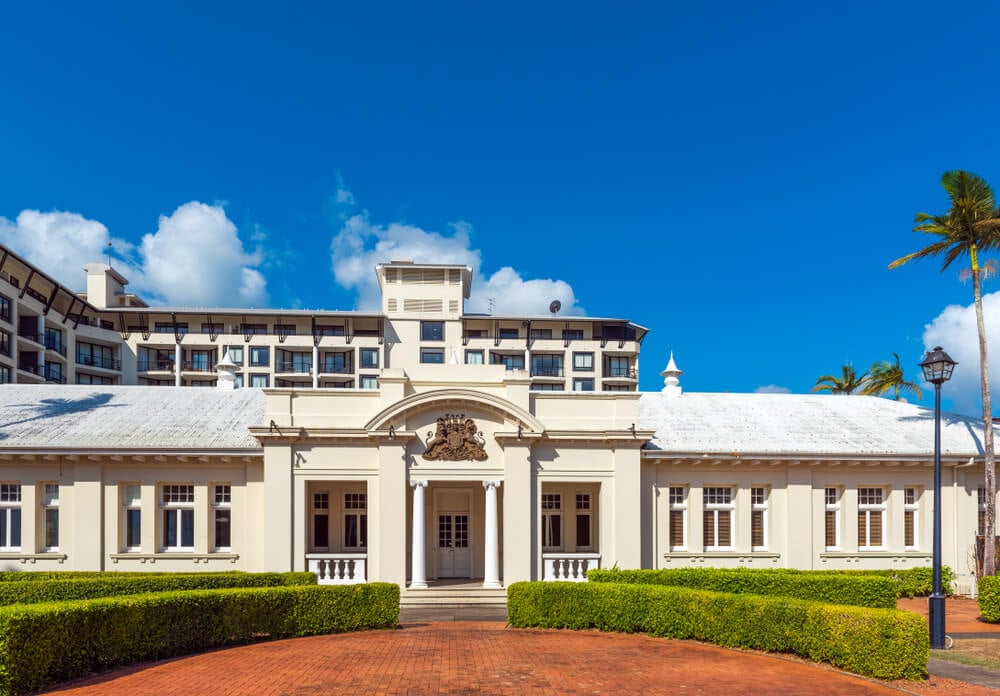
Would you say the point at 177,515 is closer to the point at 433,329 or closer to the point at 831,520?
the point at 831,520

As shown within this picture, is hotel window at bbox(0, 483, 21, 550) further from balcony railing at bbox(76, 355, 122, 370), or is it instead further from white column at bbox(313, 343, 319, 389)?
balcony railing at bbox(76, 355, 122, 370)

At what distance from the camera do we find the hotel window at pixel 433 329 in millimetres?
72938

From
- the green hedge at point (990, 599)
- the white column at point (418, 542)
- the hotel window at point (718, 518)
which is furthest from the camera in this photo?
the hotel window at point (718, 518)

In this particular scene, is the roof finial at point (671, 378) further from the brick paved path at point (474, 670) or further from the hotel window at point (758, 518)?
the brick paved path at point (474, 670)

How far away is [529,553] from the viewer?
23547 mm

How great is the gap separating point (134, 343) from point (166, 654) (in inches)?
2479

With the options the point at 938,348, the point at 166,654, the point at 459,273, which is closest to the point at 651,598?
the point at 938,348

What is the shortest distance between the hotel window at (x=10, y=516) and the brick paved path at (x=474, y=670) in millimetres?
12261

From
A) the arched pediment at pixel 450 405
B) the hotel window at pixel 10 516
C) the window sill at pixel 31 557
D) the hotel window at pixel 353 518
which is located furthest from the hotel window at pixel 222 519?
the hotel window at pixel 10 516

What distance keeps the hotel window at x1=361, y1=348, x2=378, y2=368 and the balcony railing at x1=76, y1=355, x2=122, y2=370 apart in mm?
21238

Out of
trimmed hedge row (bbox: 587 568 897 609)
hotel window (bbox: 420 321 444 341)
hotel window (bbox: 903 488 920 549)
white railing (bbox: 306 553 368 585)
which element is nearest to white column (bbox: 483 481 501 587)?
white railing (bbox: 306 553 368 585)

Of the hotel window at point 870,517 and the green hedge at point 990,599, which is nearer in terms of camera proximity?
the green hedge at point 990,599

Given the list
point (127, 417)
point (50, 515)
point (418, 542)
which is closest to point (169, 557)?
point (50, 515)

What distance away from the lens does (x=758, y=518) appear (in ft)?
86.3
